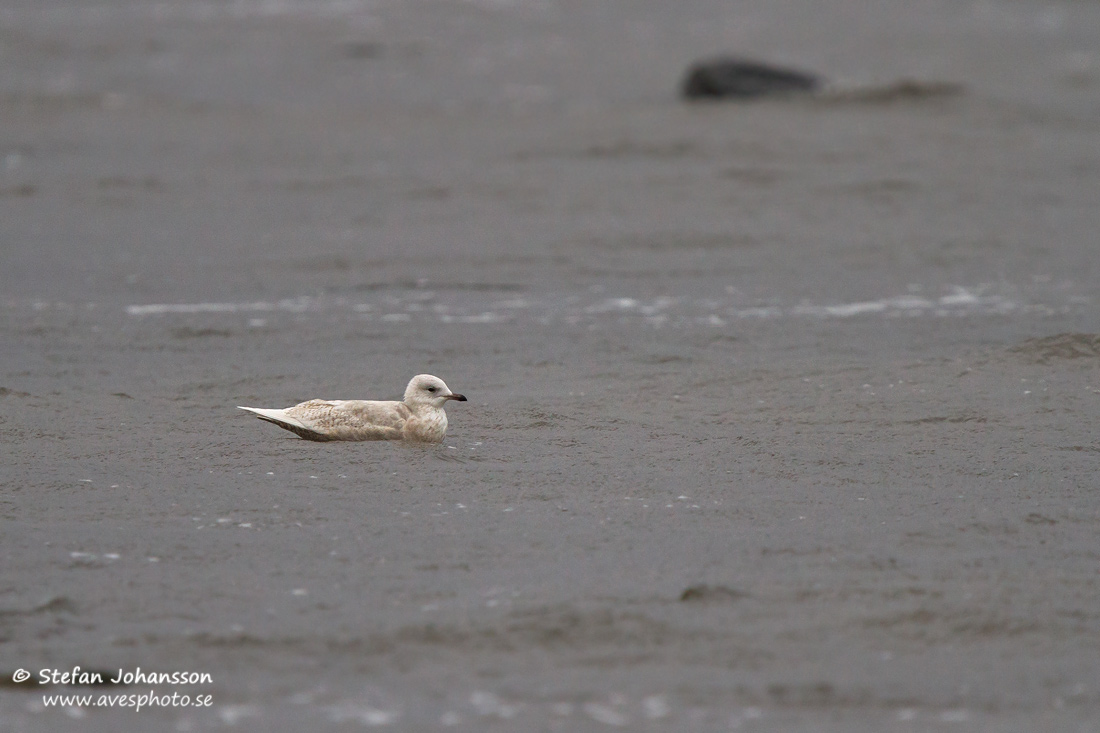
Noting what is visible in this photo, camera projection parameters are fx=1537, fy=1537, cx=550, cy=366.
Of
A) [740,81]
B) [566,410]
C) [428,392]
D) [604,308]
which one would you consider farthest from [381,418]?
[740,81]

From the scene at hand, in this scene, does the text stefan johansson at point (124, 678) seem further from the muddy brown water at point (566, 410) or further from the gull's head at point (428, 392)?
the gull's head at point (428, 392)

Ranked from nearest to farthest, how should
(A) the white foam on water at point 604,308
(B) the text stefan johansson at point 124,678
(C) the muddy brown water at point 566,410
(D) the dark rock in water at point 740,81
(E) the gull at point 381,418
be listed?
(B) the text stefan johansson at point 124,678
(C) the muddy brown water at point 566,410
(E) the gull at point 381,418
(A) the white foam on water at point 604,308
(D) the dark rock in water at point 740,81

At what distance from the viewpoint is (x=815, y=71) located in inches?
1065

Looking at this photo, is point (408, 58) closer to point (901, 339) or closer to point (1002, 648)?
point (901, 339)

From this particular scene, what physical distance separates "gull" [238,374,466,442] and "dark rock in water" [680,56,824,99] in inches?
612

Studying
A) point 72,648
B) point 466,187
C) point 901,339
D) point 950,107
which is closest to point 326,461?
point 72,648

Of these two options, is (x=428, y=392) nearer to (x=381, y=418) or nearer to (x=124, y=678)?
(x=381, y=418)

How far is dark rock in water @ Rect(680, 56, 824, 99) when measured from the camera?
2350 cm

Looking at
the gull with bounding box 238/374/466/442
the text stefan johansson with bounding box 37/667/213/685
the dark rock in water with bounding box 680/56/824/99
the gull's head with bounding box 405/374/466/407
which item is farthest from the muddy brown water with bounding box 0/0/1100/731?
the dark rock in water with bounding box 680/56/824/99

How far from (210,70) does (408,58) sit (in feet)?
12.2

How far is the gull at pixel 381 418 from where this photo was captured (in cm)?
887

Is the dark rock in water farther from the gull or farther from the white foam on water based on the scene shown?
the gull

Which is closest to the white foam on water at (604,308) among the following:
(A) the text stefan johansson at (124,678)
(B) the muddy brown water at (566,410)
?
(B) the muddy brown water at (566,410)

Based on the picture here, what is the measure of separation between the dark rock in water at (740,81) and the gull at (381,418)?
51.0 ft
